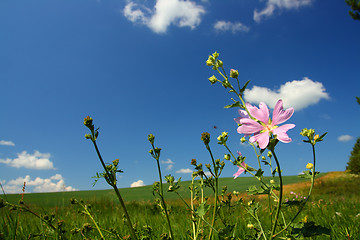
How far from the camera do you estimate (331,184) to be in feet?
63.9

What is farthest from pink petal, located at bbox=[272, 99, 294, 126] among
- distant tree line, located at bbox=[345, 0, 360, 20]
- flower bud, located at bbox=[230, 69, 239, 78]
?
distant tree line, located at bbox=[345, 0, 360, 20]

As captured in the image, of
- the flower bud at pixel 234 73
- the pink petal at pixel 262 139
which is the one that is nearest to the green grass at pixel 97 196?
the flower bud at pixel 234 73

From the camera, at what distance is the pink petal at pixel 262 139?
1085mm

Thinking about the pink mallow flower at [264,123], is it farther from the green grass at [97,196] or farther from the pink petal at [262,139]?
the green grass at [97,196]

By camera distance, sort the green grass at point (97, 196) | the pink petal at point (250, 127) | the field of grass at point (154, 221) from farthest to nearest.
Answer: the green grass at point (97, 196) → the field of grass at point (154, 221) → the pink petal at point (250, 127)

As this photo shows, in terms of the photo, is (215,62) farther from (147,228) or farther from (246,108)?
(147,228)

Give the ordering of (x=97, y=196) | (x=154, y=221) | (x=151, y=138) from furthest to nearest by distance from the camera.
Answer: (x=97, y=196), (x=154, y=221), (x=151, y=138)

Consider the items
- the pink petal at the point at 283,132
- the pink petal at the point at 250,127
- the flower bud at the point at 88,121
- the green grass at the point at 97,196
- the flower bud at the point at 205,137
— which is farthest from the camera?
the green grass at the point at 97,196

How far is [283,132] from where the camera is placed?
1103 millimetres

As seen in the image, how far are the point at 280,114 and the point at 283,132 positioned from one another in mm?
131

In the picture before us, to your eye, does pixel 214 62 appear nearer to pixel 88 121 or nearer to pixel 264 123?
pixel 264 123

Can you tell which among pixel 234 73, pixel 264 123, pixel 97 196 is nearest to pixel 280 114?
pixel 264 123

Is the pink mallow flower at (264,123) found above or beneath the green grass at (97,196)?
above

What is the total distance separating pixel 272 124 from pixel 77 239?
257 centimetres
